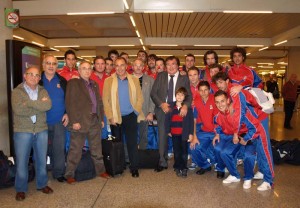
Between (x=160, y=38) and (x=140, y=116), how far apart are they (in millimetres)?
8921

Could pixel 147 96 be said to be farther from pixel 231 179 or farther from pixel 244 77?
pixel 231 179

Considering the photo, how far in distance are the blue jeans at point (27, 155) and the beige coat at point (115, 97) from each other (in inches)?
39.7

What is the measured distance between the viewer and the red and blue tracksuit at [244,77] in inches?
166

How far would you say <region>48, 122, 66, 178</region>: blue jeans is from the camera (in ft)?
12.6

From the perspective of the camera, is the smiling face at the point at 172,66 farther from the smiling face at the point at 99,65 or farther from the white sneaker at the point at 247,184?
the white sneaker at the point at 247,184

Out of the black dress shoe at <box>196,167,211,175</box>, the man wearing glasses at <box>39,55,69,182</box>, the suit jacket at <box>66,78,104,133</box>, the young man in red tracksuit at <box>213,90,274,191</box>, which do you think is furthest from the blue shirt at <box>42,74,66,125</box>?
the black dress shoe at <box>196,167,211,175</box>

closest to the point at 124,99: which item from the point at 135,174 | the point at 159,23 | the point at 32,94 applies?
the point at 135,174

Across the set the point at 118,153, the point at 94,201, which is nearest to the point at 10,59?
the point at 118,153

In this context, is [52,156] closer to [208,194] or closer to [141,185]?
[141,185]

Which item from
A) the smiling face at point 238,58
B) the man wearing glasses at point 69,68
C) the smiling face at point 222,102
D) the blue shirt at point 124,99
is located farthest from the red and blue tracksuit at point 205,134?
the man wearing glasses at point 69,68

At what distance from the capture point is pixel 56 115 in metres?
3.78

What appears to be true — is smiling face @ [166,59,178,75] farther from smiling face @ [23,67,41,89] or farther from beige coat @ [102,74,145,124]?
smiling face @ [23,67,41,89]

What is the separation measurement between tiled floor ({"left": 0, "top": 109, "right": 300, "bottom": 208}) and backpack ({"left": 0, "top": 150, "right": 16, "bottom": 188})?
0.09 m

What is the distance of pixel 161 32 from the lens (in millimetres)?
11617
